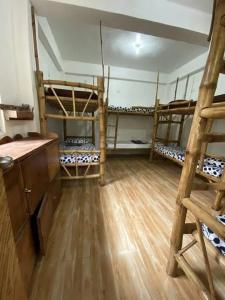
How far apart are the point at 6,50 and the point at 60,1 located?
0.79 metres

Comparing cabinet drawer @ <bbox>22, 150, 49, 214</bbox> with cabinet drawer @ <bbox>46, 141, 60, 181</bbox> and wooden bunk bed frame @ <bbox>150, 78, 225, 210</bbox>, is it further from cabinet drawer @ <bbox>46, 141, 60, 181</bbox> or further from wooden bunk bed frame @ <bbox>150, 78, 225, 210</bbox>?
wooden bunk bed frame @ <bbox>150, 78, 225, 210</bbox>

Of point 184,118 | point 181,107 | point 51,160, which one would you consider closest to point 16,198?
point 51,160

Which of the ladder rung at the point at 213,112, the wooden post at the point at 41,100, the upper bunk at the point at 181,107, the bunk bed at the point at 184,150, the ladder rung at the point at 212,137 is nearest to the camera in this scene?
the ladder rung at the point at 213,112

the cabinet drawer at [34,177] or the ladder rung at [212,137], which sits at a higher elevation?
the ladder rung at [212,137]

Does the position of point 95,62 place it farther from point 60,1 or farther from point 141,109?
point 60,1

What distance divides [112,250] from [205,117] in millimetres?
1152

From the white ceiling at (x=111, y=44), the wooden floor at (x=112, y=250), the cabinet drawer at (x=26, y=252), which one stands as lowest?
the wooden floor at (x=112, y=250)

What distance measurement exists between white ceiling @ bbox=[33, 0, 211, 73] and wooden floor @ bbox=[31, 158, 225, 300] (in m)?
2.22

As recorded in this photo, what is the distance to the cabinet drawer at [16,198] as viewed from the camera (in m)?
0.63

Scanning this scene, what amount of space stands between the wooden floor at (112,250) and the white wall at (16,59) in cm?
110

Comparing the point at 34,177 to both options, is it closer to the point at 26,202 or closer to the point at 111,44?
the point at 26,202

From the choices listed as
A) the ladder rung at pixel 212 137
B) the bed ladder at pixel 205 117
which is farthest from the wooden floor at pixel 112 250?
the ladder rung at pixel 212 137

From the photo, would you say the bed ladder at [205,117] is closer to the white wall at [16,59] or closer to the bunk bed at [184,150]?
the bunk bed at [184,150]

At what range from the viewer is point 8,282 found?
1.36 feet
